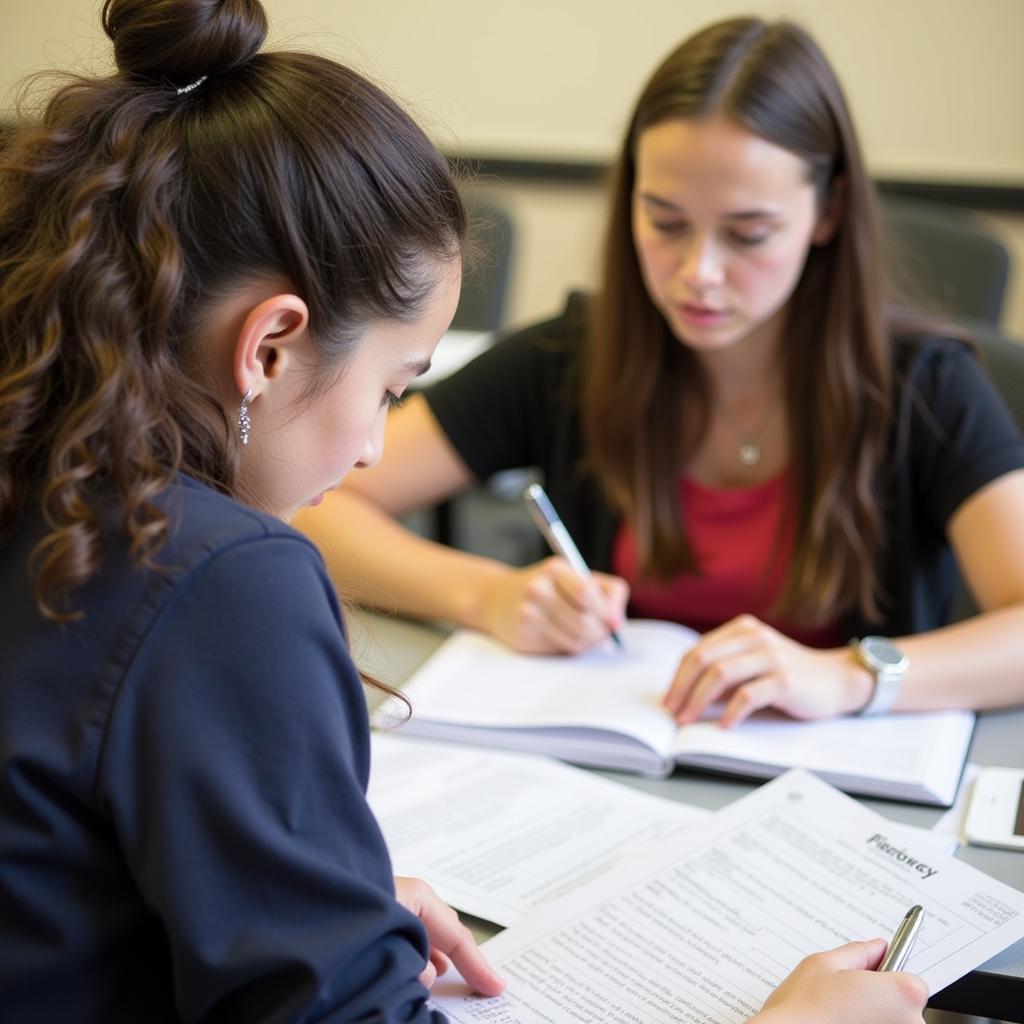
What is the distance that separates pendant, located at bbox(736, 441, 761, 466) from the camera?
1596 mm

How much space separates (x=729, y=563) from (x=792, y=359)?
24 centimetres

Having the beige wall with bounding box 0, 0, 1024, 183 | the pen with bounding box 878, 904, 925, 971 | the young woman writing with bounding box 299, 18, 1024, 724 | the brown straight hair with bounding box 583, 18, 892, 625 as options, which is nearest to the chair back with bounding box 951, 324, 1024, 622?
the young woman writing with bounding box 299, 18, 1024, 724

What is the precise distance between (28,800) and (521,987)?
36 centimetres

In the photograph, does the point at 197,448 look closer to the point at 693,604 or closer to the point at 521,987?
the point at 521,987

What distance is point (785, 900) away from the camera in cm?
94

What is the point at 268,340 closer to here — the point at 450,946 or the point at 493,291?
the point at 450,946

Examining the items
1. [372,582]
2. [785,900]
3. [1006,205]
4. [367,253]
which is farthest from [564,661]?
[1006,205]

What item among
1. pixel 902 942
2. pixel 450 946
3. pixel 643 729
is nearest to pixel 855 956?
pixel 902 942

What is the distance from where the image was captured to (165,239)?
0.71 m

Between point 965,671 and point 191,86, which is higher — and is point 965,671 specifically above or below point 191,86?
below

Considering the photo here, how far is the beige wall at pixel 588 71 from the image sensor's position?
313 centimetres

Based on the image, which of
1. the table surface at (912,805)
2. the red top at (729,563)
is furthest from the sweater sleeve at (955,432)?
the table surface at (912,805)

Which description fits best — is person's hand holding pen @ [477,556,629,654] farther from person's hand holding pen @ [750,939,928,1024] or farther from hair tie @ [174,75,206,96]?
hair tie @ [174,75,206,96]

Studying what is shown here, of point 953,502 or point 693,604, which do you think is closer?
point 953,502
